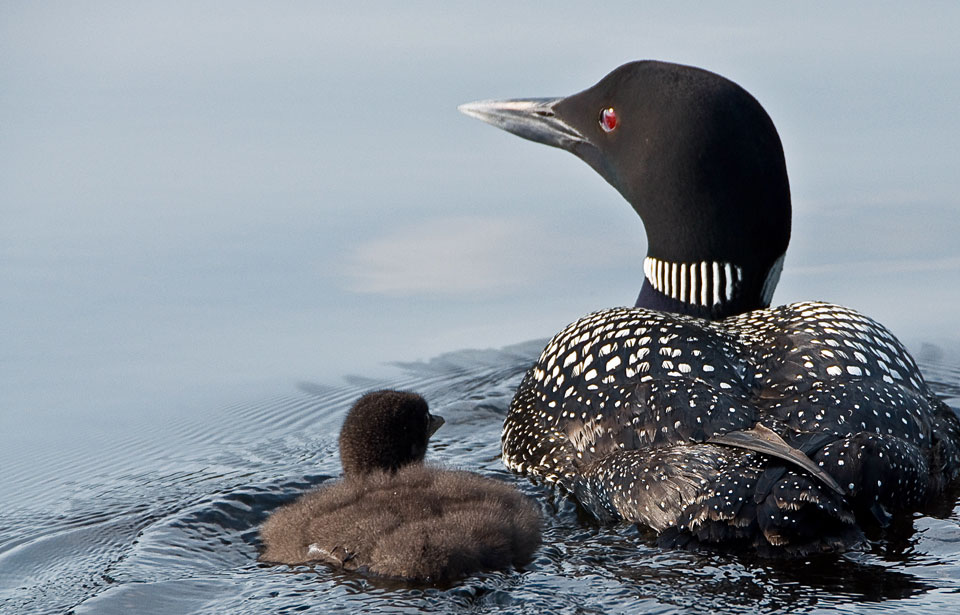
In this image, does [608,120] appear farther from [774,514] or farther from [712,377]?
[774,514]

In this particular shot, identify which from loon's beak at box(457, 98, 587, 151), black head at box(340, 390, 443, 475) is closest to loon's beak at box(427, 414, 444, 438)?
black head at box(340, 390, 443, 475)

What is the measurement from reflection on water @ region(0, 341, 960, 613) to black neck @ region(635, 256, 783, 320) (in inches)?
31.6

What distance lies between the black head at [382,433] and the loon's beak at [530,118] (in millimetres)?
1501

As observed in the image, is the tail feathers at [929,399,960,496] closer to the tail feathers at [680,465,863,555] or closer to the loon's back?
the loon's back

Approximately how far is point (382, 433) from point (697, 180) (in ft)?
4.42

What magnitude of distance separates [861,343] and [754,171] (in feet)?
2.65

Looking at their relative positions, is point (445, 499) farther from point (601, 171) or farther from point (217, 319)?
point (217, 319)

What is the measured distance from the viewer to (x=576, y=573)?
392 cm

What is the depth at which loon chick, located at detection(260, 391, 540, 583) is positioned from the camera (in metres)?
3.79

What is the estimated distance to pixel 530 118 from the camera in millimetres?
5859

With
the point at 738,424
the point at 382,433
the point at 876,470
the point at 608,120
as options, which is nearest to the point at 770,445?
the point at 738,424

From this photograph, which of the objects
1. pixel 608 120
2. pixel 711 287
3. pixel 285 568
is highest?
pixel 608 120

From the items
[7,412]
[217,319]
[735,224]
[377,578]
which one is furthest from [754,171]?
[7,412]

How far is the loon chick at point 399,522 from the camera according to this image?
3.79m
